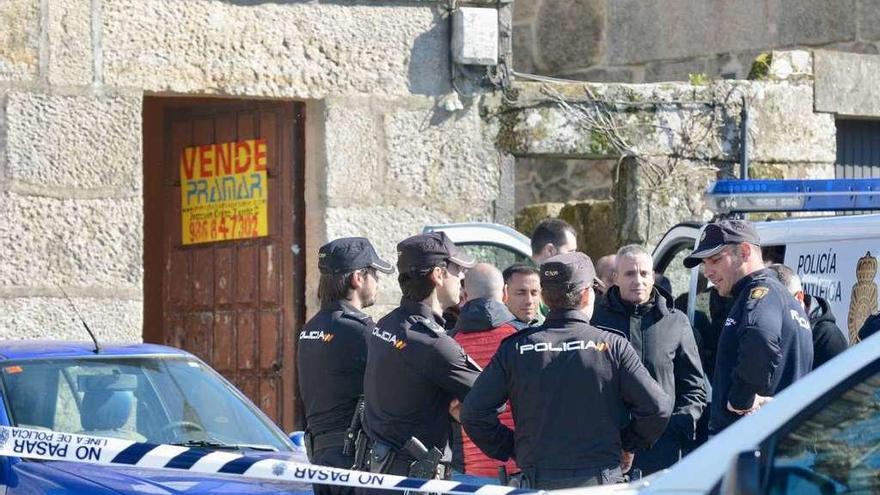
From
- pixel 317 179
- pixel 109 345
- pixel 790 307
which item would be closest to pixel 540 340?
pixel 790 307

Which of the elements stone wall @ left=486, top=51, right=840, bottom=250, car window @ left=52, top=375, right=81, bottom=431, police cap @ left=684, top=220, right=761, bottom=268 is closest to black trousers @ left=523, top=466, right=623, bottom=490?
police cap @ left=684, top=220, right=761, bottom=268

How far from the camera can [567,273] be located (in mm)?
5852

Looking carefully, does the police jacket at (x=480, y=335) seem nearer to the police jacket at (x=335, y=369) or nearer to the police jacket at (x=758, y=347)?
→ the police jacket at (x=335, y=369)

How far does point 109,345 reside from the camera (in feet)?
24.5

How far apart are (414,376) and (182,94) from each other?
417 cm

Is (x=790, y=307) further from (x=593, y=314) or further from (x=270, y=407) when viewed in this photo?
(x=270, y=407)

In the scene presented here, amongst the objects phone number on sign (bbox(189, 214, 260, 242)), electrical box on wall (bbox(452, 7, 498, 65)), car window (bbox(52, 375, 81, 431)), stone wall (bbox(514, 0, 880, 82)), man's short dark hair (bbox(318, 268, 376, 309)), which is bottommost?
car window (bbox(52, 375, 81, 431))

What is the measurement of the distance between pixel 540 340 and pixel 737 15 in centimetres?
833

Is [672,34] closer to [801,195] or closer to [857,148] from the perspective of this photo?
[857,148]

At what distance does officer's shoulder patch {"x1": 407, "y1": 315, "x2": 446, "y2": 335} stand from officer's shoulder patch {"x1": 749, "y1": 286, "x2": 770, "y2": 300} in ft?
4.30

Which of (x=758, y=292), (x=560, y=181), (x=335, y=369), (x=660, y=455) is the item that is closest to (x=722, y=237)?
(x=758, y=292)

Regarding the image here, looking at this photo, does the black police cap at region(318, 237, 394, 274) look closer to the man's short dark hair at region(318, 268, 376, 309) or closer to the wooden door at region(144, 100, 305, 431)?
the man's short dark hair at region(318, 268, 376, 309)

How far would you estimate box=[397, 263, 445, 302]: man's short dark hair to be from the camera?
6492 mm

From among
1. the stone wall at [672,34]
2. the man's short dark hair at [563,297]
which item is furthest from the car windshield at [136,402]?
the stone wall at [672,34]
